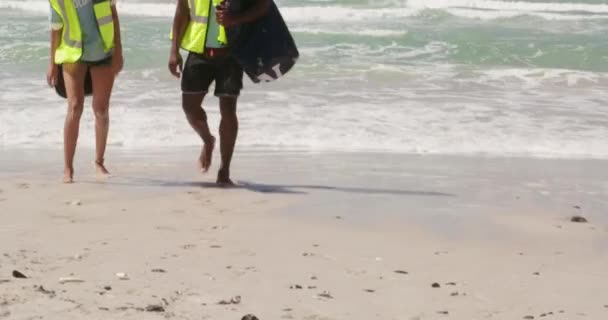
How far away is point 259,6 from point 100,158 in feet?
4.62

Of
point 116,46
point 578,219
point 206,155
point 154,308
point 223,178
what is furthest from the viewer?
point 206,155

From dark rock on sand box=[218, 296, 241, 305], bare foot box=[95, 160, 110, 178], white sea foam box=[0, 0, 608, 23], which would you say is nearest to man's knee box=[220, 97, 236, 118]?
bare foot box=[95, 160, 110, 178]

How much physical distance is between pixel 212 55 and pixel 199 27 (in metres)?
0.19

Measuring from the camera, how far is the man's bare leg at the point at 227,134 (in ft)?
24.2

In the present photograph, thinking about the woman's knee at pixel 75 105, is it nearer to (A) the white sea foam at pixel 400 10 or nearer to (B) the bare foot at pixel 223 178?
(B) the bare foot at pixel 223 178

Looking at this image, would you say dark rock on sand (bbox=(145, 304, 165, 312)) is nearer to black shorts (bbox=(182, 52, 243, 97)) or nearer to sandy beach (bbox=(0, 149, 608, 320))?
sandy beach (bbox=(0, 149, 608, 320))

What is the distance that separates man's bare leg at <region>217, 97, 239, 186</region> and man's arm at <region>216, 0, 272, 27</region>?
1.57 ft

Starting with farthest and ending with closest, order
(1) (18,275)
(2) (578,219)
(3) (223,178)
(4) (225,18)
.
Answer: (3) (223,178) → (4) (225,18) → (2) (578,219) → (1) (18,275)

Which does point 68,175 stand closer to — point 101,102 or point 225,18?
point 101,102

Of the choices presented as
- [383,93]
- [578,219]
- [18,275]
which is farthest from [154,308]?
[383,93]

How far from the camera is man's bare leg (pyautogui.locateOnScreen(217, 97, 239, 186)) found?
291 inches

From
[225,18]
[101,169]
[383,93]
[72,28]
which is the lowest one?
[383,93]

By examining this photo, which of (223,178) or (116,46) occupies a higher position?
(116,46)

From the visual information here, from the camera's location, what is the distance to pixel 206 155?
781cm
